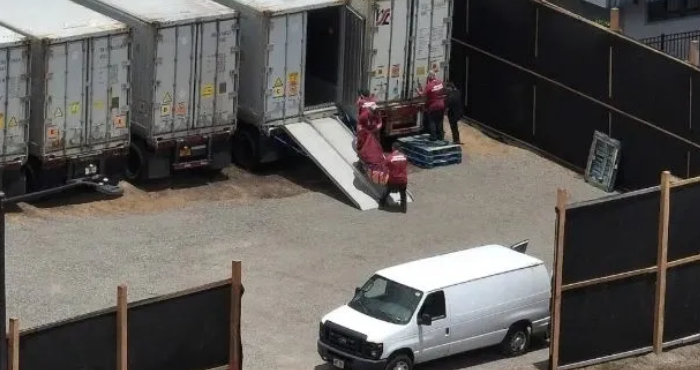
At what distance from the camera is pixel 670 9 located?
49.5 metres

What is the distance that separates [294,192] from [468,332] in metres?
9.08

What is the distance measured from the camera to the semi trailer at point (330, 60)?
1634 inches

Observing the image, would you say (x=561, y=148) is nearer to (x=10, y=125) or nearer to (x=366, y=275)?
(x=366, y=275)

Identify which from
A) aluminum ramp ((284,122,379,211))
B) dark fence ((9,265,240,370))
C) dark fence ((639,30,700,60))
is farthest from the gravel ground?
dark fence ((639,30,700,60))

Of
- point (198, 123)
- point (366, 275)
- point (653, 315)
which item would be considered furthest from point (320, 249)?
point (653, 315)

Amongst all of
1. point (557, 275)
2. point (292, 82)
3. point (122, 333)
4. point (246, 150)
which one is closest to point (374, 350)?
point (557, 275)

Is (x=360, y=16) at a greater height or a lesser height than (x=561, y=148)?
greater

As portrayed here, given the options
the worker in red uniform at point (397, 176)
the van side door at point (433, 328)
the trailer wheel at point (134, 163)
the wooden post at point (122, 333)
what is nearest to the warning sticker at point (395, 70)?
the worker in red uniform at point (397, 176)

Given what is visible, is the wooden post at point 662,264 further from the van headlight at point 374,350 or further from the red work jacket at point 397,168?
the red work jacket at point 397,168

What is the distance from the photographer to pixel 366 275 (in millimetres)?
37469

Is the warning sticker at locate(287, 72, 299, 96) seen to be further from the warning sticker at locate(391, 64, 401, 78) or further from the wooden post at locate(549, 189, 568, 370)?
the wooden post at locate(549, 189, 568, 370)

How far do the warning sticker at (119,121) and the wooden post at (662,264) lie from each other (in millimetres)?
11274

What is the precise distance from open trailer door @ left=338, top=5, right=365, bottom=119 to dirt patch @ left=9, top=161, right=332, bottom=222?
1.53 meters

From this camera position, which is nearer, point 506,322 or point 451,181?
point 506,322
